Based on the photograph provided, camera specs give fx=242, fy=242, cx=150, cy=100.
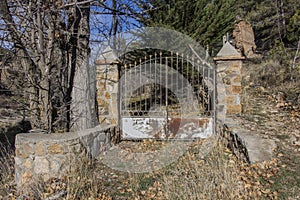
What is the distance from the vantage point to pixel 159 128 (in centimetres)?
529

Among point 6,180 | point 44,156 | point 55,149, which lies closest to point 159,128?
point 55,149

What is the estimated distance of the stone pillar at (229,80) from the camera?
5.01 meters

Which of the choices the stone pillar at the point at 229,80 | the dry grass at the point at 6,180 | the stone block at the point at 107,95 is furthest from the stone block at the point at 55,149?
the stone pillar at the point at 229,80

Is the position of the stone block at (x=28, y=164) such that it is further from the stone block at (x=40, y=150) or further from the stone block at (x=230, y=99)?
the stone block at (x=230, y=99)

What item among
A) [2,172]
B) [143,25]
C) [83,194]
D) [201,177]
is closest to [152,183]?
[201,177]

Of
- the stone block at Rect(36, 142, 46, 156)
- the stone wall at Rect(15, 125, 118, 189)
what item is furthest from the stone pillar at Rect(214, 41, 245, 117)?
the stone block at Rect(36, 142, 46, 156)

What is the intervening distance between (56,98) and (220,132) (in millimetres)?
3395

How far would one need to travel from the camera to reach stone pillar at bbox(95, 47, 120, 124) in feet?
16.8

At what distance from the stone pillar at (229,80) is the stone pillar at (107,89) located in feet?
7.11

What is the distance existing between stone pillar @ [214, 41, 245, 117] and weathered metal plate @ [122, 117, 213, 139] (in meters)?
0.79

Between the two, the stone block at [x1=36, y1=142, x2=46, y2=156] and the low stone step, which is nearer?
the low stone step

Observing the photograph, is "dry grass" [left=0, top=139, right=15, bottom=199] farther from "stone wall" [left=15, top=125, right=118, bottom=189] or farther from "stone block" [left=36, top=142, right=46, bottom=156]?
"stone block" [left=36, top=142, right=46, bottom=156]

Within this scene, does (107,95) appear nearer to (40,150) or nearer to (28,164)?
(40,150)

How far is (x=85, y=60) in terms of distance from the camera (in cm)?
514
